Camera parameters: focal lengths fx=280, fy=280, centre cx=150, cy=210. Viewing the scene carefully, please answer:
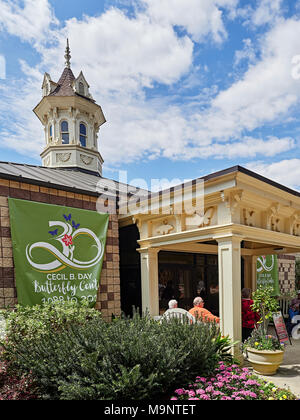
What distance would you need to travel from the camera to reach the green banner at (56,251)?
617cm

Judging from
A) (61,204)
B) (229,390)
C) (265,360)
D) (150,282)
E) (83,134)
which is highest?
(83,134)

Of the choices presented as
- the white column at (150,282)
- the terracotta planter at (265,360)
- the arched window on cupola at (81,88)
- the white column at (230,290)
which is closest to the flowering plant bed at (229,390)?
the terracotta planter at (265,360)

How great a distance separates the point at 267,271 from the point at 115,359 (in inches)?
443

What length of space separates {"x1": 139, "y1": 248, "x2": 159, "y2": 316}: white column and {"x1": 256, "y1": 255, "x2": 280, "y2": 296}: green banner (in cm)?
655

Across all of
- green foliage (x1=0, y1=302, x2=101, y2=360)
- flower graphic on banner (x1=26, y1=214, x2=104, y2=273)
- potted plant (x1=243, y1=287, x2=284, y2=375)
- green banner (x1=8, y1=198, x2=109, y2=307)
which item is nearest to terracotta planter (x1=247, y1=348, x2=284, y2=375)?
potted plant (x1=243, y1=287, x2=284, y2=375)

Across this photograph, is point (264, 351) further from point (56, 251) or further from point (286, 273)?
point (286, 273)

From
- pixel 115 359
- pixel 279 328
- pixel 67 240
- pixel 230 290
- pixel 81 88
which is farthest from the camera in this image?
pixel 81 88

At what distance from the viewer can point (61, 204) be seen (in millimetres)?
7145

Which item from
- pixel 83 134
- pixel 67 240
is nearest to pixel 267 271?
pixel 67 240

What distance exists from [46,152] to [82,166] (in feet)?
6.55

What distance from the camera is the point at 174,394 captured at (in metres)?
4.05

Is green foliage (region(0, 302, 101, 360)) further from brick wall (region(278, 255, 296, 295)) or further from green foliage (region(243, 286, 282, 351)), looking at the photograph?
brick wall (region(278, 255, 296, 295))

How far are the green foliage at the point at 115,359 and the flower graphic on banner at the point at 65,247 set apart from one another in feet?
5.96

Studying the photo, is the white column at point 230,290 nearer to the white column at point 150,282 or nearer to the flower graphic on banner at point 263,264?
the white column at point 150,282
